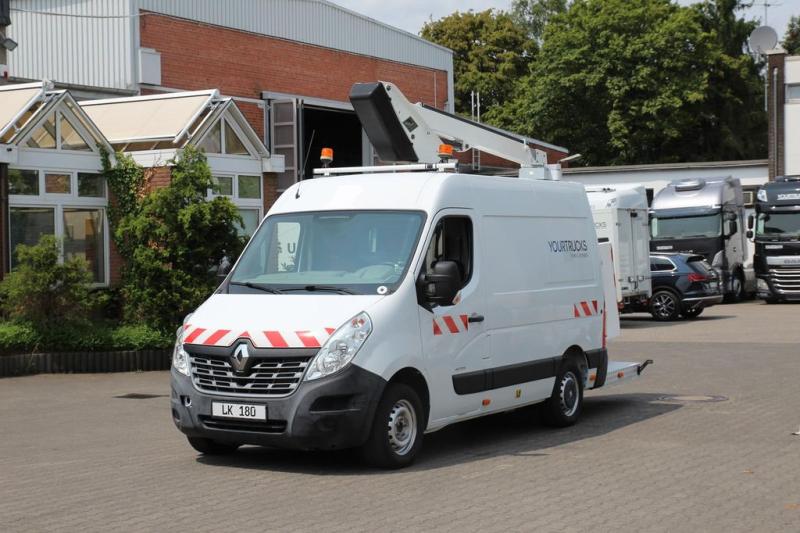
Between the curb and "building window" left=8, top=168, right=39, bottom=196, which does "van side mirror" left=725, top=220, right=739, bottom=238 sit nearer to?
the curb

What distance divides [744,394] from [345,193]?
628cm

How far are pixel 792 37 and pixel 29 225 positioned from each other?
57.5 m

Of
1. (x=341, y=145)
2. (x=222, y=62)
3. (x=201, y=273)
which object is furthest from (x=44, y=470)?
(x=341, y=145)

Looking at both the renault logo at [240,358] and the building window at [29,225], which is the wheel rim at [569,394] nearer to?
the renault logo at [240,358]

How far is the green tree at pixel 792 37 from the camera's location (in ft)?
222

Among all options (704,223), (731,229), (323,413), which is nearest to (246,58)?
(704,223)

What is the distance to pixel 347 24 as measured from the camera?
36.5m

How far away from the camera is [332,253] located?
32.5ft

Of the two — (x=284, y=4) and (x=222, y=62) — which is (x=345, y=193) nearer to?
(x=222, y=62)

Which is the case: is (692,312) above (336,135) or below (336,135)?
below

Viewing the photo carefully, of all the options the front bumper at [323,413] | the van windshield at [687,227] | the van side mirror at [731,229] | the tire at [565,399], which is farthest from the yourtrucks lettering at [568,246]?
the van side mirror at [731,229]

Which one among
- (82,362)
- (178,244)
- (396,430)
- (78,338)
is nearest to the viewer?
(396,430)

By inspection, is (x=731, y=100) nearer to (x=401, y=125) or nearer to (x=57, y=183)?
(x=57, y=183)

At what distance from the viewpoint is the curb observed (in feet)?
57.1
